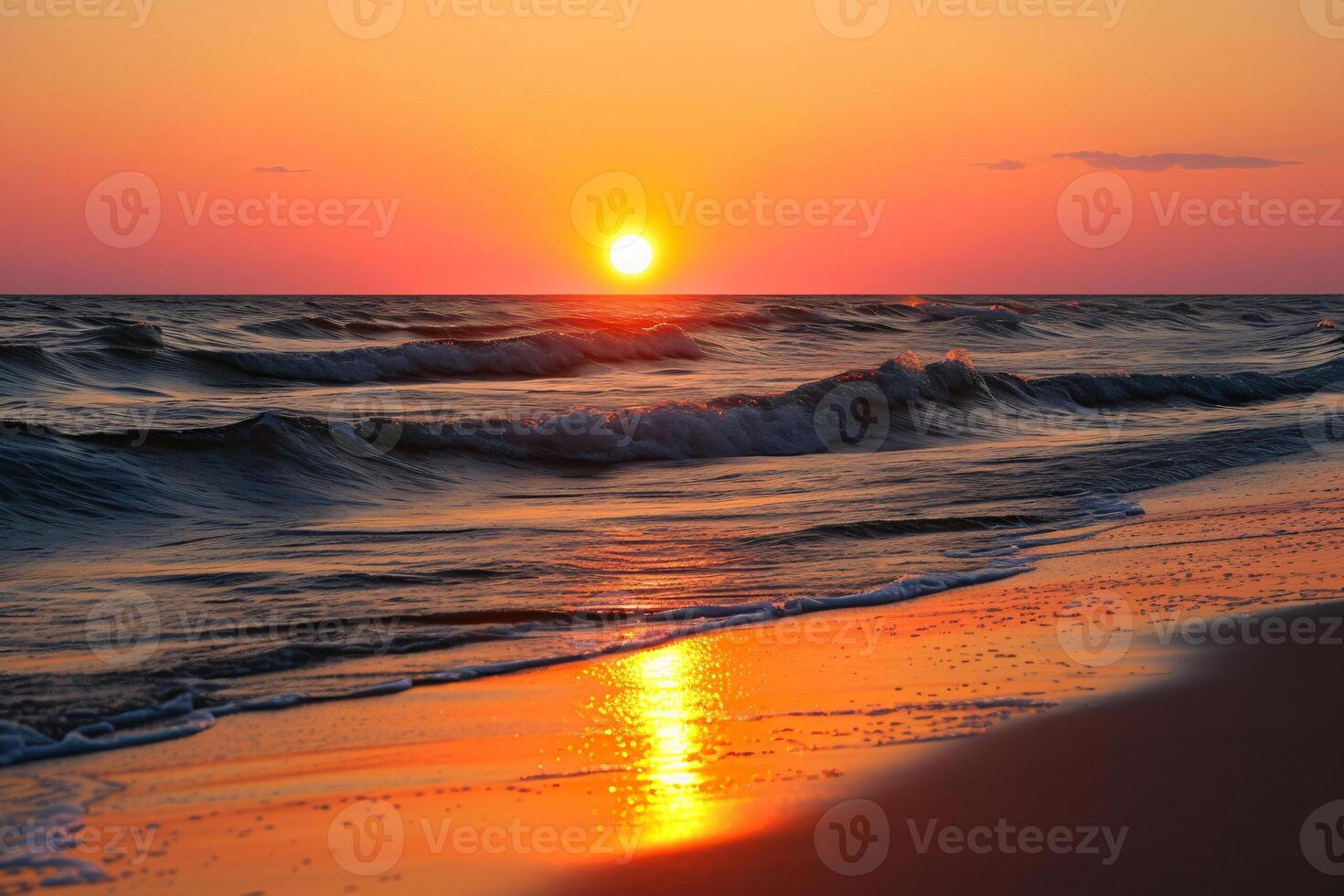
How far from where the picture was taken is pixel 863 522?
9586 millimetres

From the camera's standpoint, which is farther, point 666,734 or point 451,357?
point 451,357

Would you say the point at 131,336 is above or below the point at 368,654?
above

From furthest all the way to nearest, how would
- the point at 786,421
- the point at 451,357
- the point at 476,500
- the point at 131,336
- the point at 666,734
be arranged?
the point at 451,357 < the point at 131,336 < the point at 786,421 < the point at 476,500 < the point at 666,734

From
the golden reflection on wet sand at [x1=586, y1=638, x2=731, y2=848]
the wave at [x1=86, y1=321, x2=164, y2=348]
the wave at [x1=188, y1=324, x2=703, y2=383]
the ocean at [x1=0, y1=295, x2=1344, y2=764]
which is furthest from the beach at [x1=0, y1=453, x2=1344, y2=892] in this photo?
the wave at [x1=86, y1=321, x2=164, y2=348]

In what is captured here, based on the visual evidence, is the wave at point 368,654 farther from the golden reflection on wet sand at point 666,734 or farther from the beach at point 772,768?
the golden reflection on wet sand at point 666,734

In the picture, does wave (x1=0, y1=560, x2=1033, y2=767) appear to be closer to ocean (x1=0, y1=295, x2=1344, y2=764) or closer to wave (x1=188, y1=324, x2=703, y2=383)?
ocean (x1=0, y1=295, x2=1344, y2=764)

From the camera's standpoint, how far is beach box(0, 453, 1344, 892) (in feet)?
11.5

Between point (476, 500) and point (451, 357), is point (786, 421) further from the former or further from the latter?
point (451, 357)

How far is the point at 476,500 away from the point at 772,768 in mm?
7905

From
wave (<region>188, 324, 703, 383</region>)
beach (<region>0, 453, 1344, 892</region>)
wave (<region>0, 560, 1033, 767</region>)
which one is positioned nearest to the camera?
beach (<region>0, 453, 1344, 892</region>)

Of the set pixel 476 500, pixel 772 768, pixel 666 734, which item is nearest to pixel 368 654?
pixel 666 734

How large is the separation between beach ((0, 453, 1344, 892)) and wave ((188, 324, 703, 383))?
2198 centimetres

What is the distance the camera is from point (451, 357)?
93.2ft

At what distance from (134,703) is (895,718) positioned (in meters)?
3.23
